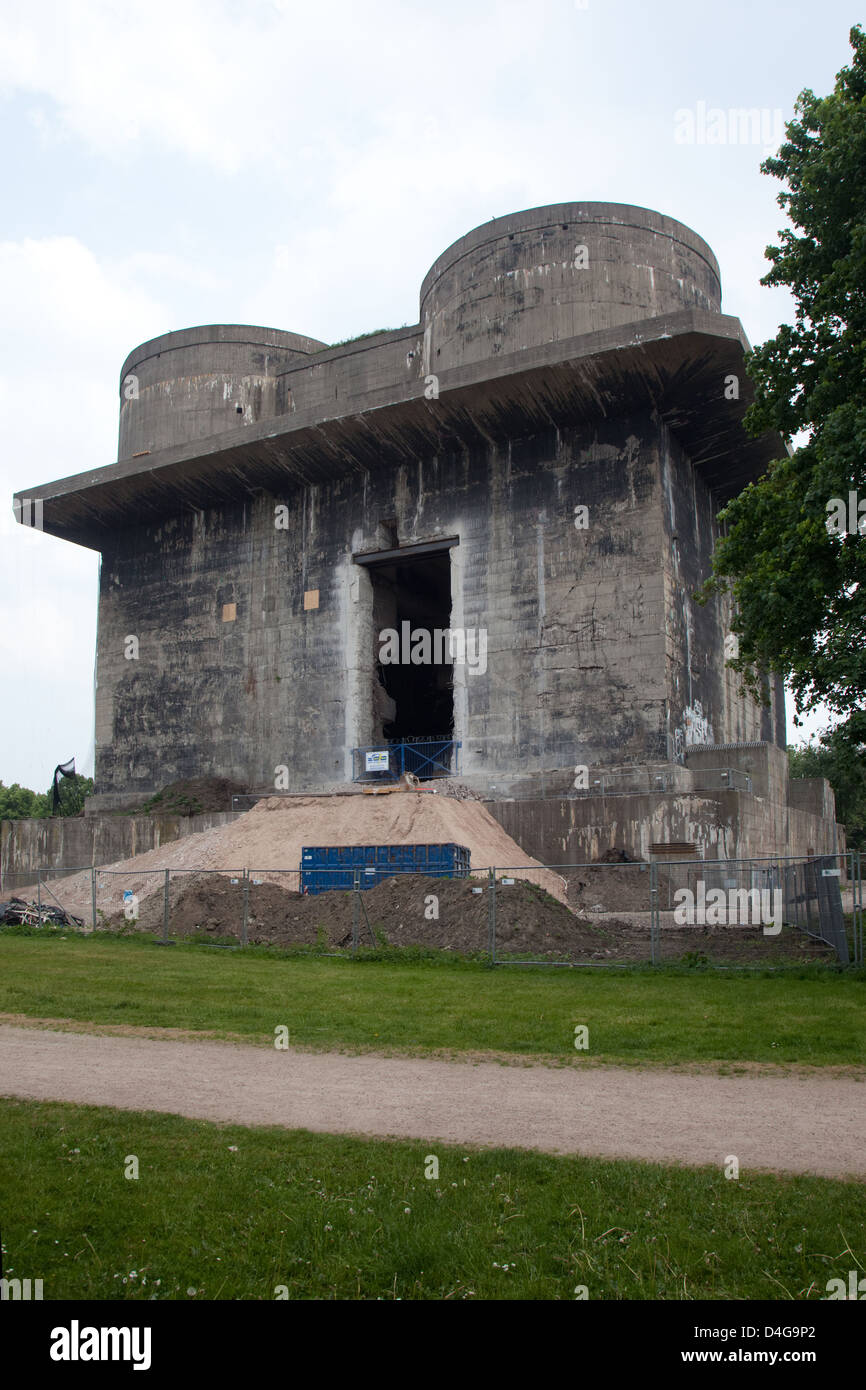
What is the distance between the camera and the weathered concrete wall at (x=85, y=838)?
3512cm

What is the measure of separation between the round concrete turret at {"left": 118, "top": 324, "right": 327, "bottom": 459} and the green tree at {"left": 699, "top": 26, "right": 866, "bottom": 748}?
28265 millimetres

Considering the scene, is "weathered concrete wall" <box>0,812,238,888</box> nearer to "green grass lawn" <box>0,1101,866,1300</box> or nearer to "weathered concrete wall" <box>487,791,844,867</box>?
"weathered concrete wall" <box>487,791,844,867</box>

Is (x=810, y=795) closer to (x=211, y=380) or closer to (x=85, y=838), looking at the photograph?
(x=85, y=838)

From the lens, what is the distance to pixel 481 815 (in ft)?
102

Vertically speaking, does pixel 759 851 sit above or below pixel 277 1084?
above

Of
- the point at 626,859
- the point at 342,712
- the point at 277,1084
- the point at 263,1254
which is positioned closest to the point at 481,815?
the point at 626,859

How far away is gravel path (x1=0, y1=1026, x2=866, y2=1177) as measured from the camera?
7695 mm

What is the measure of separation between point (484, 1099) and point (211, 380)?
3934 centimetres

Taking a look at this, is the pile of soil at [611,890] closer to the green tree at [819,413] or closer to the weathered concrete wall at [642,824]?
the weathered concrete wall at [642,824]

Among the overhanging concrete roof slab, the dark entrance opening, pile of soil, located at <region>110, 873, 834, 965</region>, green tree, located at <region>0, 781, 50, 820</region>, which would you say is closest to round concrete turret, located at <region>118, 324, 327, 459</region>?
the overhanging concrete roof slab

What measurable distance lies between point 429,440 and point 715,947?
68.2 feet

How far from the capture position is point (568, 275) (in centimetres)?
3431

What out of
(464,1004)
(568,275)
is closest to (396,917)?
(464,1004)
